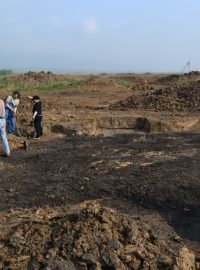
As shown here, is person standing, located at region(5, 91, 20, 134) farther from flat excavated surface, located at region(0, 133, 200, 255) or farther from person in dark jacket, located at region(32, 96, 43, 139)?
flat excavated surface, located at region(0, 133, 200, 255)

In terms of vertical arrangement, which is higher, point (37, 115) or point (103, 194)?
point (37, 115)

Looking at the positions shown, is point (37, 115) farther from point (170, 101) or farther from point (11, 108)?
point (170, 101)

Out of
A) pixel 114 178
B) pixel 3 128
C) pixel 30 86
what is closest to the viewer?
pixel 114 178

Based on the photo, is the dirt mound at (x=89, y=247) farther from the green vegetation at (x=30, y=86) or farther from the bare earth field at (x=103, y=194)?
the green vegetation at (x=30, y=86)

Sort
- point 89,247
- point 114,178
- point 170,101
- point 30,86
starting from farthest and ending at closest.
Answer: point 30,86 → point 170,101 → point 114,178 → point 89,247

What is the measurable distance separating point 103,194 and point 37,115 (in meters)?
5.52

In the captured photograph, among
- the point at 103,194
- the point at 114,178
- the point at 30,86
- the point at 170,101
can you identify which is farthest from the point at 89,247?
the point at 30,86

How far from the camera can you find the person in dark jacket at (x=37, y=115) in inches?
544

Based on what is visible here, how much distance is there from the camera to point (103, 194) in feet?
29.3

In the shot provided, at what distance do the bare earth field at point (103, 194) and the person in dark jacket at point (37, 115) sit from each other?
336mm

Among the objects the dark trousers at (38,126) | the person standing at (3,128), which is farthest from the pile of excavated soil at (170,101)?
the person standing at (3,128)

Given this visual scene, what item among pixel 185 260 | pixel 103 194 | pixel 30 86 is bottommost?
pixel 30 86

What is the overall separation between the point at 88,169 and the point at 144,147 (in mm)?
2597

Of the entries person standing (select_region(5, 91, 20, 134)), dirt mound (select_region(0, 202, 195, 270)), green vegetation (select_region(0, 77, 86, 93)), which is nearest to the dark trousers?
person standing (select_region(5, 91, 20, 134))
